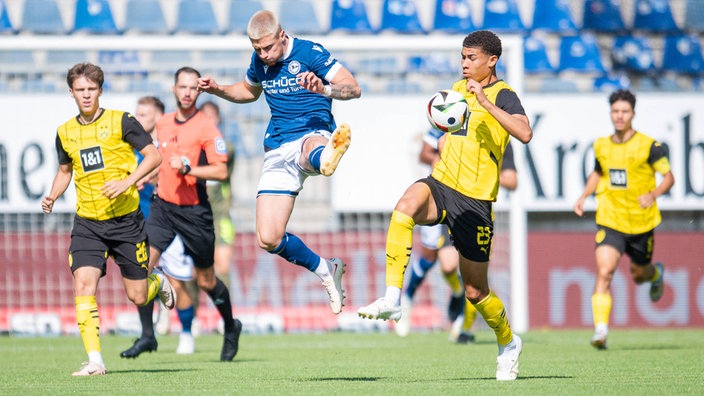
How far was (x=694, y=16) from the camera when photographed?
18.4m

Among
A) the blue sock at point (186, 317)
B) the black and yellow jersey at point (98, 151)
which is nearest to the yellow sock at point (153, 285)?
the black and yellow jersey at point (98, 151)

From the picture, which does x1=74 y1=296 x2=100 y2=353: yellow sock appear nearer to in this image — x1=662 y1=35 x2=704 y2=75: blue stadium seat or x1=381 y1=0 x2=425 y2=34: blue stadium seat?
x1=381 y1=0 x2=425 y2=34: blue stadium seat

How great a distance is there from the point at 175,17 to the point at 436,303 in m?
6.54

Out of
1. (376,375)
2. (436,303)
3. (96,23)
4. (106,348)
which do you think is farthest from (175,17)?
(376,375)

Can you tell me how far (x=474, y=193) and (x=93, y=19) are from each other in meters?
11.1

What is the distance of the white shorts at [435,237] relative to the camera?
1158cm

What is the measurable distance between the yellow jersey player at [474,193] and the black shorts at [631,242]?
140 inches

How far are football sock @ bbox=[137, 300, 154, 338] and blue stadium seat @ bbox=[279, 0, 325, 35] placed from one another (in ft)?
26.0

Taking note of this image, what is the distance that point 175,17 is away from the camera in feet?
57.0

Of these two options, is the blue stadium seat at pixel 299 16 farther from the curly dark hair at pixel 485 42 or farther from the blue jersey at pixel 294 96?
the curly dark hair at pixel 485 42

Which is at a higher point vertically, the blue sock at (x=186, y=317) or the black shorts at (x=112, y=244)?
the black shorts at (x=112, y=244)

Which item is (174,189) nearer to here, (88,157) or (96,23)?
(88,157)

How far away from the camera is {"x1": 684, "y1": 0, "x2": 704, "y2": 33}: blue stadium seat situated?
18203 mm

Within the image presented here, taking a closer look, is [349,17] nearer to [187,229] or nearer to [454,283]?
[454,283]
